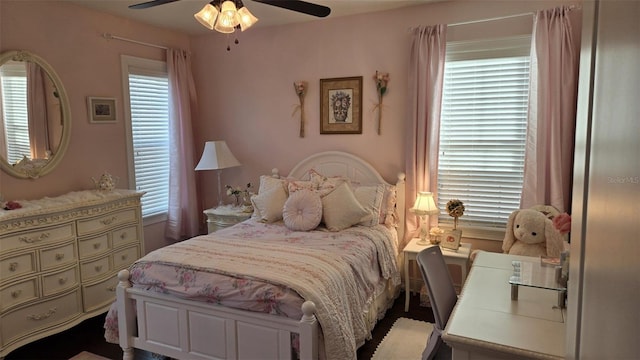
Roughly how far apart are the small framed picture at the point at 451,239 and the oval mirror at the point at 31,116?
3397 millimetres

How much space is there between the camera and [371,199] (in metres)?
3.72

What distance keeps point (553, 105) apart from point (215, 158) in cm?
315

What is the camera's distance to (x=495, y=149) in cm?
359

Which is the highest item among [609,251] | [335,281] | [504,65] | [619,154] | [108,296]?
[504,65]

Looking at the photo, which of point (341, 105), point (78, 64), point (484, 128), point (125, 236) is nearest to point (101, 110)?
point (78, 64)

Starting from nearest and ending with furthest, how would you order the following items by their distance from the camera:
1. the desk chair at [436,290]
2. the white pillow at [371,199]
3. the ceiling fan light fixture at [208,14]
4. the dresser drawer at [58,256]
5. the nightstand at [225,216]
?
the desk chair at [436,290] → the ceiling fan light fixture at [208,14] → the dresser drawer at [58,256] → the white pillow at [371,199] → the nightstand at [225,216]

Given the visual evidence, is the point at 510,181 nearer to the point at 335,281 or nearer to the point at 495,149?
the point at 495,149

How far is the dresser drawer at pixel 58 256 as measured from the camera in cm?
305

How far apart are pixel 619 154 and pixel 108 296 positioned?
3.97 m

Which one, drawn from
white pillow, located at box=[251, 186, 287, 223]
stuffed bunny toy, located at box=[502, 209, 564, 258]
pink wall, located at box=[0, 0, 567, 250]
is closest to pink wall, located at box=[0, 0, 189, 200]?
pink wall, located at box=[0, 0, 567, 250]

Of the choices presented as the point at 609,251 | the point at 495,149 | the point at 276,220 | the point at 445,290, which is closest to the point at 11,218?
the point at 276,220

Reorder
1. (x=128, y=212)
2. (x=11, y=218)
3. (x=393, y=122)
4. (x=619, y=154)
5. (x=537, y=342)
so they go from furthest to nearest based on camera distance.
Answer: (x=393, y=122) → (x=128, y=212) → (x=11, y=218) → (x=537, y=342) → (x=619, y=154)

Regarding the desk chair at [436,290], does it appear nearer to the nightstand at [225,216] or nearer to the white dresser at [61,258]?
the nightstand at [225,216]

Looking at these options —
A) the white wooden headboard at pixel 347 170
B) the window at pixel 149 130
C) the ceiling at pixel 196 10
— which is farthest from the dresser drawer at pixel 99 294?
the ceiling at pixel 196 10
